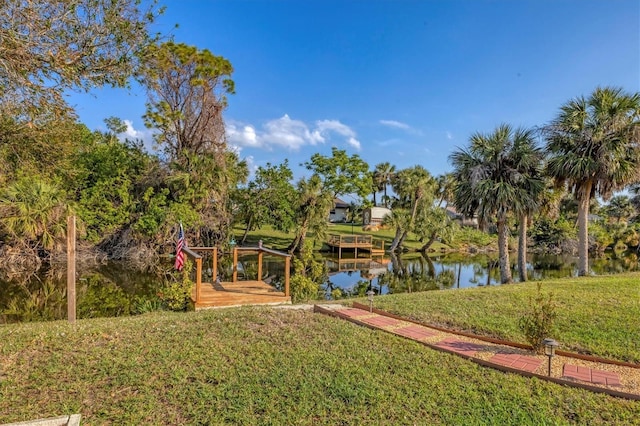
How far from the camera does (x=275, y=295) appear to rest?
9.77m

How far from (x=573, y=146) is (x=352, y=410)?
13.1 metres

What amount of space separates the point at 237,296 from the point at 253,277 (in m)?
5.70

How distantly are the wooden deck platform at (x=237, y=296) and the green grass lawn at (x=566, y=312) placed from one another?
2.93 metres

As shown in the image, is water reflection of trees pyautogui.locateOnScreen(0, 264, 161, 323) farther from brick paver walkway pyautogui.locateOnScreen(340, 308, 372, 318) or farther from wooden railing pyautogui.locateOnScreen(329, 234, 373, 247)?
wooden railing pyautogui.locateOnScreen(329, 234, 373, 247)

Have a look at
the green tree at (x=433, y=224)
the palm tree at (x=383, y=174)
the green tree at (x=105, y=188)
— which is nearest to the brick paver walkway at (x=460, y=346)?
the green tree at (x=105, y=188)

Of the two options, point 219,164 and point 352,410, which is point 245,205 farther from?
point 352,410

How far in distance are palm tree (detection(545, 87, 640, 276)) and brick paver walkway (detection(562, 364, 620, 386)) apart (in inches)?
384

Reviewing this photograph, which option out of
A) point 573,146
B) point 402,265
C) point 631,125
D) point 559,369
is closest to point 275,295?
point 559,369

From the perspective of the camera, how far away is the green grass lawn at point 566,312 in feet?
17.5

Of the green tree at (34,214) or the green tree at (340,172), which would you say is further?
the green tree at (340,172)

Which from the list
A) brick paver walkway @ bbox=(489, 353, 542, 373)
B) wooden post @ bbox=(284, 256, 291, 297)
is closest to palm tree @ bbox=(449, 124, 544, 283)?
wooden post @ bbox=(284, 256, 291, 297)

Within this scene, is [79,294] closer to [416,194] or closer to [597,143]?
[597,143]

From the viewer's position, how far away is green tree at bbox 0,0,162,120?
12.7ft

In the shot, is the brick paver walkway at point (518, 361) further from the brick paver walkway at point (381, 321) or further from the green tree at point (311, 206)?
the green tree at point (311, 206)
